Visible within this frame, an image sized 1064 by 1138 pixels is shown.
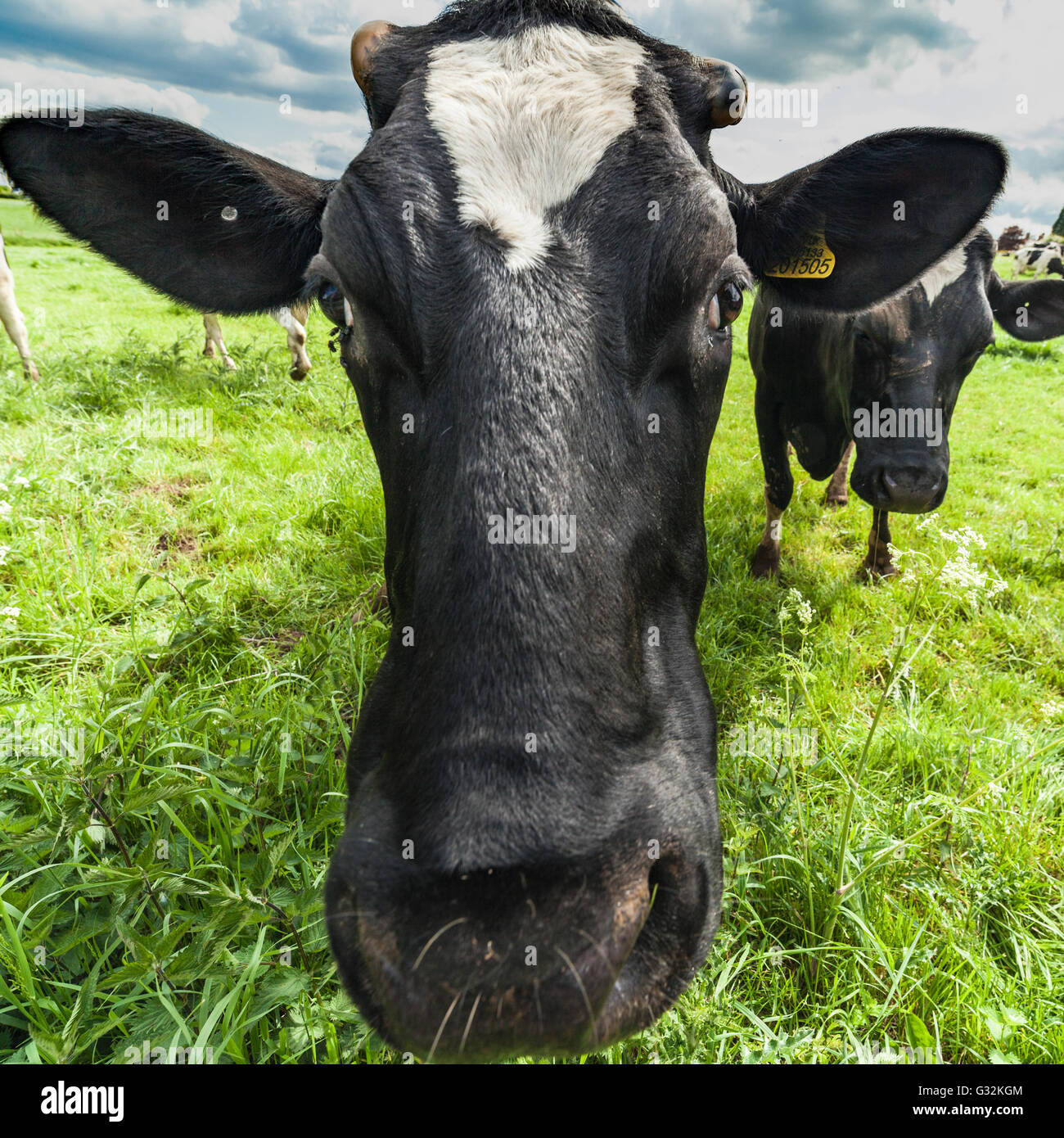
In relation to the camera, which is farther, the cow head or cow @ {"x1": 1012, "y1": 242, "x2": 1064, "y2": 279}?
cow @ {"x1": 1012, "y1": 242, "x2": 1064, "y2": 279}

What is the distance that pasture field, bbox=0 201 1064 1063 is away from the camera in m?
1.91

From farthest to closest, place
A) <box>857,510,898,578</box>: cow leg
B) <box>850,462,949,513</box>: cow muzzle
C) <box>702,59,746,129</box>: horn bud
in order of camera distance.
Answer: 1. <box>857,510,898,578</box>: cow leg
2. <box>850,462,949,513</box>: cow muzzle
3. <box>702,59,746,129</box>: horn bud

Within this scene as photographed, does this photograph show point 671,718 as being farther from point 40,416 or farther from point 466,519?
point 40,416

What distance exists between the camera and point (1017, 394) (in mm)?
11547

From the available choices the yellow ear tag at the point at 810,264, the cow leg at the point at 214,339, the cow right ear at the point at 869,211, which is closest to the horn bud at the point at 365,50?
the cow right ear at the point at 869,211

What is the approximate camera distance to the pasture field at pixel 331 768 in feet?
6.26

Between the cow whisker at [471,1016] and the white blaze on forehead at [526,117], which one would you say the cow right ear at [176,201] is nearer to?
the white blaze on forehead at [526,117]

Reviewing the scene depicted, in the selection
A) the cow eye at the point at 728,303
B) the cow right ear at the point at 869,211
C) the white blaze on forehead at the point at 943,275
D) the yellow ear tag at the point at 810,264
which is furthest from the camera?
the white blaze on forehead at the point at 943,275
